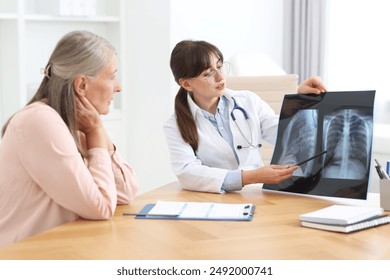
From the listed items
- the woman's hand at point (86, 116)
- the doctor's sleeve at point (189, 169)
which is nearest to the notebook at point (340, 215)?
the doctor's sleeve at point (189, 169)

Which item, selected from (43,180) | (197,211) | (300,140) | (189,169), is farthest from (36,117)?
(300,140)

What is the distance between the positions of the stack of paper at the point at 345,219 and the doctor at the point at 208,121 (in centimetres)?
53

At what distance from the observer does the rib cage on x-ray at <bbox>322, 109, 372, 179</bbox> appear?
203 centimetres

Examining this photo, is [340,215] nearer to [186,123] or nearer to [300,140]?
[300,140]

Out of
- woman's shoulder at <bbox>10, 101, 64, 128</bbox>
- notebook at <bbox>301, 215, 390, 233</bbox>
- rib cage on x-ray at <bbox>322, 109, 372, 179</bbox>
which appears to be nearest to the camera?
notebook at <bbox>301, 215, 390, 233</bbox>

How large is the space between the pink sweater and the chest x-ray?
0.61 m

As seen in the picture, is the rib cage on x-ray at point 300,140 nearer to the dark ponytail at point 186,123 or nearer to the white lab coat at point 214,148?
the white lab coat at point 214,148

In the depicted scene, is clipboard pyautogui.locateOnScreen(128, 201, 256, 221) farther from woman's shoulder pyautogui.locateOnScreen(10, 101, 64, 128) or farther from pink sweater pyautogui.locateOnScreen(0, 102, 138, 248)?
woman's shoulder pyautogui.locateOnScreen(10, 101, 64, 128)

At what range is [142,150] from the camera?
4.32 meters

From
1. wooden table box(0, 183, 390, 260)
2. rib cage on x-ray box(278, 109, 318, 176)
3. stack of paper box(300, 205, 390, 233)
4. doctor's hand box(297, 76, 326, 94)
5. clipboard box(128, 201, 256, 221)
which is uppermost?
doctor's hand box(297, 76, 326, 94)

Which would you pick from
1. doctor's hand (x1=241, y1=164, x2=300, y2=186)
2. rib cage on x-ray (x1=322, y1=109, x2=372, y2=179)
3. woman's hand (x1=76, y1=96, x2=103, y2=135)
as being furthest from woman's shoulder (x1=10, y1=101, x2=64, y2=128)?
rib cage on x-ray (x1=322, y1=109, x2=372, y2=179)

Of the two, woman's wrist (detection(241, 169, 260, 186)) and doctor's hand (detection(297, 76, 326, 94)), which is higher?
doctor's hand (detection(297, 76, 326, 94))

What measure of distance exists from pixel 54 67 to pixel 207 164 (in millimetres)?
694
